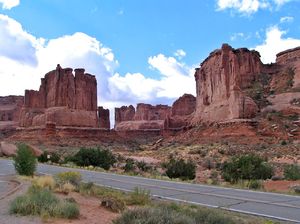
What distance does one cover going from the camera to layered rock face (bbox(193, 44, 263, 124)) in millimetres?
71981

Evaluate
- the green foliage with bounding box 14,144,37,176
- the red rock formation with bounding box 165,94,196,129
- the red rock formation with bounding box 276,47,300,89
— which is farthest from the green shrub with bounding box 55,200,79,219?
the red rock formation with bounding box 165,94,196,129

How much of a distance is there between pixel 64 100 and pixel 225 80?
45.7 m

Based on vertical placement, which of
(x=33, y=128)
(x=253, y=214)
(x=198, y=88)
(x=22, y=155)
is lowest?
(x=253, y=214)

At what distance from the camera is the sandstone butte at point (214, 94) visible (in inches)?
2680

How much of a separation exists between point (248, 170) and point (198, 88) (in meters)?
63.5

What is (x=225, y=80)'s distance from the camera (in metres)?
76.1

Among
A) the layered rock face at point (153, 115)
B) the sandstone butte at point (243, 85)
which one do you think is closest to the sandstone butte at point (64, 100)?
the layered rock face at point (153, 115)

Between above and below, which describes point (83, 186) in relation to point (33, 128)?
below

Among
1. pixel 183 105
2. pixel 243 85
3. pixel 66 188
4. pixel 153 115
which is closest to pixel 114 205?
pixel 66 188

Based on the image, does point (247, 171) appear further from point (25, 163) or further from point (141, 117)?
point (141, 117)

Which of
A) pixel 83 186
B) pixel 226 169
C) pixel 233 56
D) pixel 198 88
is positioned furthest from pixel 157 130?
pixel 83 186

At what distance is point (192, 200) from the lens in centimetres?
1366

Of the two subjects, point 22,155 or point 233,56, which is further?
point 233,56

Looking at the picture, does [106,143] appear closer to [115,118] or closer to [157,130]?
[157,130]
